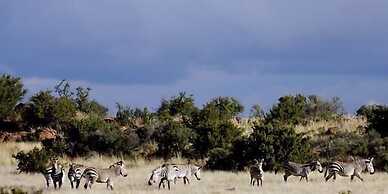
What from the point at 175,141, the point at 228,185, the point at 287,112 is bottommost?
the point at 228,185

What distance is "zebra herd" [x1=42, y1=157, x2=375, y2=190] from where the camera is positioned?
2383 cm

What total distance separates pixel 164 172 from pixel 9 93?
2787 cm

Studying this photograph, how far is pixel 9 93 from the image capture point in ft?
164

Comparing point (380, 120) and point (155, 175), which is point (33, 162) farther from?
point (380, 120)

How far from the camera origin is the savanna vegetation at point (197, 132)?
34000mm

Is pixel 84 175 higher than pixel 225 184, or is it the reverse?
pixel 84 175

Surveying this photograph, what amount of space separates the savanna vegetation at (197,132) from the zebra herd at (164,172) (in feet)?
20.8

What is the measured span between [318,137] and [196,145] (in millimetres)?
7564

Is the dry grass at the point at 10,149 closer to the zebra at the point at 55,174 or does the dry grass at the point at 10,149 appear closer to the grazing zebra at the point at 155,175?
the zebra at the point at 55,174

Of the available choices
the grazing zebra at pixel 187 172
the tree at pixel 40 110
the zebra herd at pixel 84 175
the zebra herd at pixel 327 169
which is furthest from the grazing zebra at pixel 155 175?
the tree at pixel 40 110

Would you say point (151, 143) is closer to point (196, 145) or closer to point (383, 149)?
point (196, 145)

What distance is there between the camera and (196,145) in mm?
38812

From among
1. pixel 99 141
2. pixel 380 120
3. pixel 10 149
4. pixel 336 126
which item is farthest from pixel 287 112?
pixel 10 149

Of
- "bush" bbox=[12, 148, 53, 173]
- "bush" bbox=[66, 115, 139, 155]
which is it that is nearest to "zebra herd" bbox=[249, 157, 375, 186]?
"bush" bbox=[12, 148, 53, 173]
